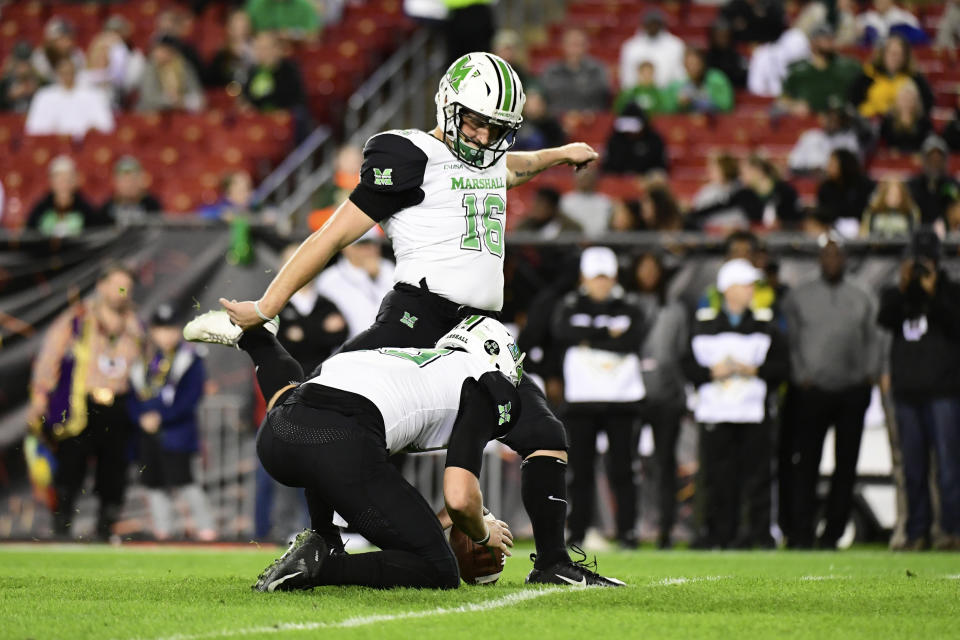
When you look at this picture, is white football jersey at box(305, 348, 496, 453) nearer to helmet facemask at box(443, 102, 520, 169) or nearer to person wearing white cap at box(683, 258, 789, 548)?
helmet facemask at box(443, 102, 520, 169)

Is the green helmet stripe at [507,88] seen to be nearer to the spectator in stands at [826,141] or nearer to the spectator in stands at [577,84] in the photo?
the spectator in stands at [826,141]

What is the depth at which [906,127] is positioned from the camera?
14.8 m

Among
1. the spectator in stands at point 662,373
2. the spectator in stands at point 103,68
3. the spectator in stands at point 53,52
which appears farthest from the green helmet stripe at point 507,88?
the spectator in stands at point 103,68

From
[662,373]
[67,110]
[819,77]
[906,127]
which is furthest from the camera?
[67,110]

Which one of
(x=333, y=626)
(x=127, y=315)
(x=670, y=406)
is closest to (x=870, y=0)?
(x=670, y=406)

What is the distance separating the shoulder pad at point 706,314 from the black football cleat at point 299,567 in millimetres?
5800

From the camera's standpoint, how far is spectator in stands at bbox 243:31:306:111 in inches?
664

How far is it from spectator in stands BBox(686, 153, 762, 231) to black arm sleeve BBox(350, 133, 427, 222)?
698cm

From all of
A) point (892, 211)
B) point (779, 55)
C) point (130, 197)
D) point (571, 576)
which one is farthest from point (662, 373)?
point (779, 55)

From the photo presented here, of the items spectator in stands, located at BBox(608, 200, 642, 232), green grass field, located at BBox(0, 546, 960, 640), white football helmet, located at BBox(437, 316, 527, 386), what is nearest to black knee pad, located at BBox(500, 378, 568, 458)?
white football helmet, located at BBox(437, 316, 527, 386)

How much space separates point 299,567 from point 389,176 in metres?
1.68

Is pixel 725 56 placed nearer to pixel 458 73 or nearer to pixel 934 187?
pixel 934 187

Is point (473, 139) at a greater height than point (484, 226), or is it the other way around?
point (473, 139)

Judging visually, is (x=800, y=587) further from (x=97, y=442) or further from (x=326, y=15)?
(x=326, y=15)
